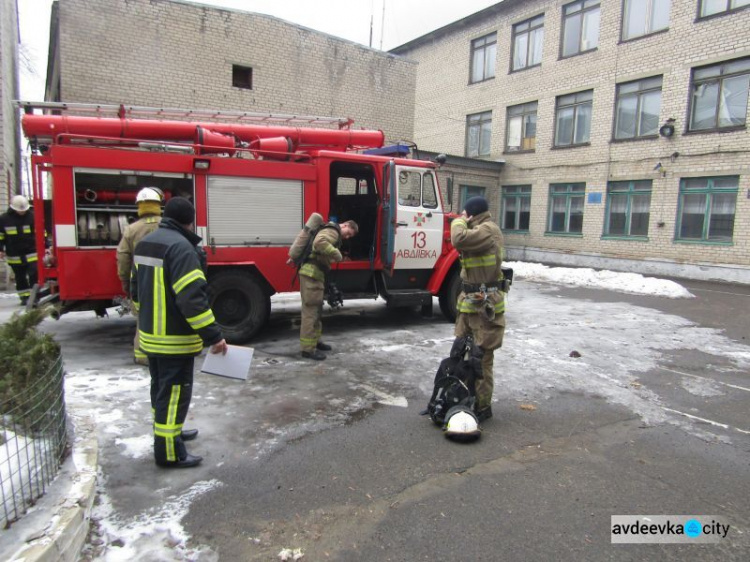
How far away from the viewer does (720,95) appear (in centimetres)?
1469

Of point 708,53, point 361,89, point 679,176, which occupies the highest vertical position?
point 708,53

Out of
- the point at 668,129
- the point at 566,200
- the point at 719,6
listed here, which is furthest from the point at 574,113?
the point at 719,6

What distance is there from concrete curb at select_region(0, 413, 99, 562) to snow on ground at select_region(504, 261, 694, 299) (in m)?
12.4

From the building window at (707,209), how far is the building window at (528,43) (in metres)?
8.26

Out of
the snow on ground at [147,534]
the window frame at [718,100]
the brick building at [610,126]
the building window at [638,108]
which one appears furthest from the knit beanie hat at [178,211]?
the building window at [638,108]

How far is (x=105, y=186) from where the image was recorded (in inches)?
228

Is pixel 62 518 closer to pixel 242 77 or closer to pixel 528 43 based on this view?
pixel 242 77

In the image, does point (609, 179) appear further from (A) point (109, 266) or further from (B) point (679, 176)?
(A) point (109, 266)

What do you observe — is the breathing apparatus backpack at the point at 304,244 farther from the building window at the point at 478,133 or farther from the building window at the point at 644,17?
the building window at the point at 478,133

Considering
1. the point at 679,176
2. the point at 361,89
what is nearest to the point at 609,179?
the point at 679,176

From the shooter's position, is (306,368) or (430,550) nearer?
(430,550)

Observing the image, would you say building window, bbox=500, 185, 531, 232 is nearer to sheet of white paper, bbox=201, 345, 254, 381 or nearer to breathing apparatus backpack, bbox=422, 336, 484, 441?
breathing apparatus backpack, bbox=422, 336, 484, 441

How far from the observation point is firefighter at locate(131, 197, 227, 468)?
10.5 feet

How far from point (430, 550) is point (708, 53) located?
17.5 m
